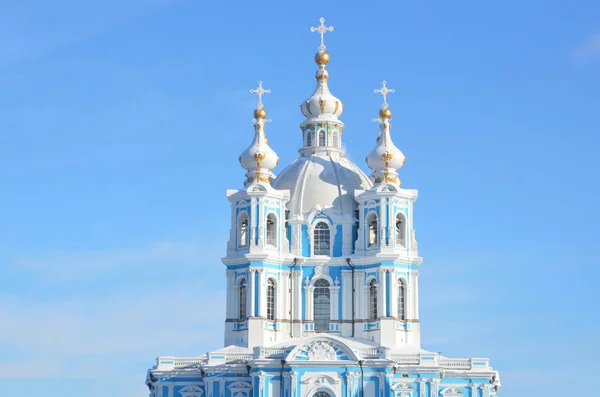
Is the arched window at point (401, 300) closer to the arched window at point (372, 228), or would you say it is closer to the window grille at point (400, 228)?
the window grille at point (400, 228)

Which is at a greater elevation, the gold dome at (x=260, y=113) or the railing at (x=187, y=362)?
the gold dome at (x=260, y=113)

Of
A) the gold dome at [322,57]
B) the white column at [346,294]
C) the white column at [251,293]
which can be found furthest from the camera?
the gold dome at [322,57]

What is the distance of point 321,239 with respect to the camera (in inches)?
2975

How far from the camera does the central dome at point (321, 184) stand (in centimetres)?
7575

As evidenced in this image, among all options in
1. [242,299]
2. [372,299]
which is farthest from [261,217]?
[372,299]

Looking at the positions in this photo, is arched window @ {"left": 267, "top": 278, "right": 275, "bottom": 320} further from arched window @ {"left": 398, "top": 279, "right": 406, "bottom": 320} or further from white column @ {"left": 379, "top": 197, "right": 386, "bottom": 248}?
arched window @ {"left": 398, "top": 279, "right": 406, "bottom": 320}

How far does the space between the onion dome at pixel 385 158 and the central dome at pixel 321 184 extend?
5.38ft

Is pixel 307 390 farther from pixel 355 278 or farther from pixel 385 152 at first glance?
pixel 385 152

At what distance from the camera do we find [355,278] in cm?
7425

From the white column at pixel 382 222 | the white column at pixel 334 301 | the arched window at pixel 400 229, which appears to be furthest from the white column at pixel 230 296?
the arched window at pixel 400 229

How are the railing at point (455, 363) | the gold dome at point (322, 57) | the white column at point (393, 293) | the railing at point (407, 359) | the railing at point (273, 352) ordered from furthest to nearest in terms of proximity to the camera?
the gold dome at point (322, 57), the white column at point (393, 293), the railing at point (455, 363), the railing at point (407, 359), the railing at point (273, 352)

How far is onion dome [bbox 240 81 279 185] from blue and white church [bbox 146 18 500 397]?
0.05 meters

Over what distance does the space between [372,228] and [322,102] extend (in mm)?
8041

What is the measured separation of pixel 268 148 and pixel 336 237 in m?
5.62
